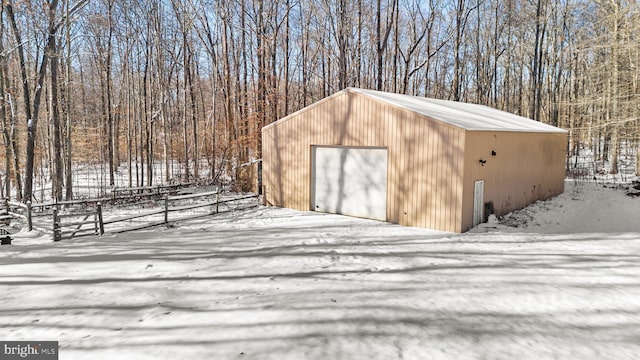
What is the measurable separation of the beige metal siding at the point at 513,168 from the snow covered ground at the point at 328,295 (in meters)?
1.57

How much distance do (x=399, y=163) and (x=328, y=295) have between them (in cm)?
574

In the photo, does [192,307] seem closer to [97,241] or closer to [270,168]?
[97,241]

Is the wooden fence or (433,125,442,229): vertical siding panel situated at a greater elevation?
(433,125,442,229): vertical siding panel

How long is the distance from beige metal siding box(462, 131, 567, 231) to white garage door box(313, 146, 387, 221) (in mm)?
2347

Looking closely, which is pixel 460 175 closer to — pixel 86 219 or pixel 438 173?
pixel 438 173

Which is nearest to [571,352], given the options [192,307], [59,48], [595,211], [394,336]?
[394,336]

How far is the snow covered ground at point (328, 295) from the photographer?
4152mm

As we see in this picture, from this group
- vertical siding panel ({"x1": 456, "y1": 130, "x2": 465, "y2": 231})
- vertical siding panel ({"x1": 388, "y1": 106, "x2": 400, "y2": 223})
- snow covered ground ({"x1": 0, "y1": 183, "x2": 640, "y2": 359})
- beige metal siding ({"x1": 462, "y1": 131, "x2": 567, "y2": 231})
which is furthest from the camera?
vertical siding panel ({"x1": 388, "y1": 106, "x2": 400, "y2": 223})

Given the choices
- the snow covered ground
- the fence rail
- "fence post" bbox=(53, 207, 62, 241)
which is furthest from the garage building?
"fence post" bbox=(53, 207, 62, 241)

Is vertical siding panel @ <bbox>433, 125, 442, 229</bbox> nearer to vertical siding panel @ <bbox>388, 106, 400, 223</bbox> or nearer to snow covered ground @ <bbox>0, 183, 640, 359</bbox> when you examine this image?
snow covered ground @ <bbox>0, 183, 640, 359</bbox>

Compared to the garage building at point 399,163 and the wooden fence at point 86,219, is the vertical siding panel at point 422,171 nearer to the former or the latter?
the garage building at point 399,163

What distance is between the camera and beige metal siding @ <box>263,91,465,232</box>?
31.1ft

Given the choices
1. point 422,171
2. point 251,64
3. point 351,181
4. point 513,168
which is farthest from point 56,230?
point 251,64

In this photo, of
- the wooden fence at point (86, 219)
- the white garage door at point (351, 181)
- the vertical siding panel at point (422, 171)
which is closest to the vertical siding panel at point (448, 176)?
the vertical siding panel at point (422, 171)
